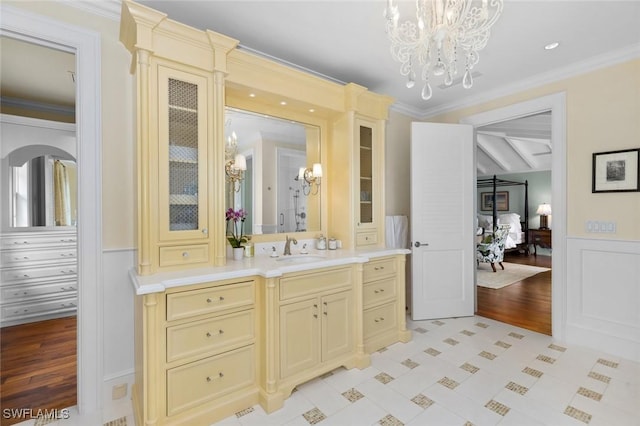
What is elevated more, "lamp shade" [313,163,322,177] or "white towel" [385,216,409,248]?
"lamp shade" [313,163,322,177]

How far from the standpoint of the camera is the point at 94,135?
193 centimetres

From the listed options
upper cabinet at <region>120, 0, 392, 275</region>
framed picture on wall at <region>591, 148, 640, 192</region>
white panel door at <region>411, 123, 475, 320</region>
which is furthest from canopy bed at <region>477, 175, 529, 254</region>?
upper cabinet at <region>120, 0, 392, 275</region>

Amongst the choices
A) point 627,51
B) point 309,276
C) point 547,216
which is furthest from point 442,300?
point 547,216

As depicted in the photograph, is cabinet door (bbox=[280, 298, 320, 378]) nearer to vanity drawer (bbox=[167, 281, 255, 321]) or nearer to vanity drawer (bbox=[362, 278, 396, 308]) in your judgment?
vanity drawer (bbox=[167, 281, 255, 321])

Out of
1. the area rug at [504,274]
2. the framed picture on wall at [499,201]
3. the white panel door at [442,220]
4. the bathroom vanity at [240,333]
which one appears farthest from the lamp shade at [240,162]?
the framed picture on wall at [499,201]

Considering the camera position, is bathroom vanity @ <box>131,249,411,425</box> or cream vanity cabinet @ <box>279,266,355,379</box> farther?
cream vanity cabinet @ <box>279,266,355,379</box>

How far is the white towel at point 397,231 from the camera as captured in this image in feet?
12.1

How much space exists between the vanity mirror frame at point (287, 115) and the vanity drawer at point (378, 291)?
29.7 inches

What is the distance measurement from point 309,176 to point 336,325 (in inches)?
57.2

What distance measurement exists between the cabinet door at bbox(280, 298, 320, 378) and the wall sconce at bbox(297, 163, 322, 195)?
1.20 metres

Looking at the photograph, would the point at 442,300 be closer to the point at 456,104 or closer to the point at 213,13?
the point at 456,104

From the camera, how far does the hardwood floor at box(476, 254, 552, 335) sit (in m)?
3.41

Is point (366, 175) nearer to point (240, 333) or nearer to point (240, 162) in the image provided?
point (240, 162)

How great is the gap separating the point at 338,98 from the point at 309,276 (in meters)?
1.74
